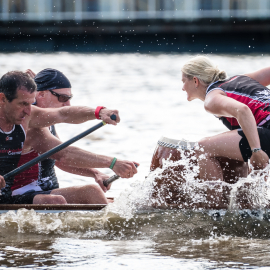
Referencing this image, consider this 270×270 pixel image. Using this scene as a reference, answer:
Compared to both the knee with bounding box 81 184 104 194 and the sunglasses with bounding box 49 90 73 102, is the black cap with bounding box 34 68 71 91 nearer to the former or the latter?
the sunglasses with bounding box 49 90 73 102

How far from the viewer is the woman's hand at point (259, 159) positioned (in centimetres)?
466

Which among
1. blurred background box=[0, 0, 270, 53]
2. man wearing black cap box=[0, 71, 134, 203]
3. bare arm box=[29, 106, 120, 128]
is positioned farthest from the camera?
blurred background box=[0, 0, 270, 53]

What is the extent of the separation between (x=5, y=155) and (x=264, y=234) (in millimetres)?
2237

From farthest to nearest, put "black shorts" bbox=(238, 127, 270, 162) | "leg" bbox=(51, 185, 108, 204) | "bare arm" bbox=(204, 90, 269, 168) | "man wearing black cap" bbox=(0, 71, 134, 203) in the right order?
"leg" bbox=(51, 185, 108, 204)
"man wearing black cap" bbox=(0, 71, 134, 203)
"black shorts" bbox=(238, 127, 270, 162)
"bare arm" bbox=(204, 90, 269, 168)

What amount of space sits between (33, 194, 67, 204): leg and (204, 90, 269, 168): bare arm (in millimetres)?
1450

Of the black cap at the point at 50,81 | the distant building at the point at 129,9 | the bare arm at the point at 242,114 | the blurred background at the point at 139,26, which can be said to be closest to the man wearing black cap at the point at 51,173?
the black cap at the point at 50,81

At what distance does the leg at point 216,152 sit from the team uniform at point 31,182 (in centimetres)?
135

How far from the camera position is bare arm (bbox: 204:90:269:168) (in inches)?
179

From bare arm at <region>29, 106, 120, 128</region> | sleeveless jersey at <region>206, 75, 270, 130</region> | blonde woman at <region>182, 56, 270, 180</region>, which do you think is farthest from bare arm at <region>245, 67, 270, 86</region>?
bare arm at <region>29, 106, 120, 128</region>

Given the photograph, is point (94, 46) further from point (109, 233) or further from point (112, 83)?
point (109, 233)

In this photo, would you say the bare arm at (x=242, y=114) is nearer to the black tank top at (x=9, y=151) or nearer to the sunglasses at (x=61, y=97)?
the sunglasses at (x=61, y=97)

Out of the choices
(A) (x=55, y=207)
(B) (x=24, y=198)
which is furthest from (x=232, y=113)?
(B) (x=24, y=198)

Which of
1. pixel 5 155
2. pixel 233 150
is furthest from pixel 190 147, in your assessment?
pixel 5 155

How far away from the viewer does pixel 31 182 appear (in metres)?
5.27
